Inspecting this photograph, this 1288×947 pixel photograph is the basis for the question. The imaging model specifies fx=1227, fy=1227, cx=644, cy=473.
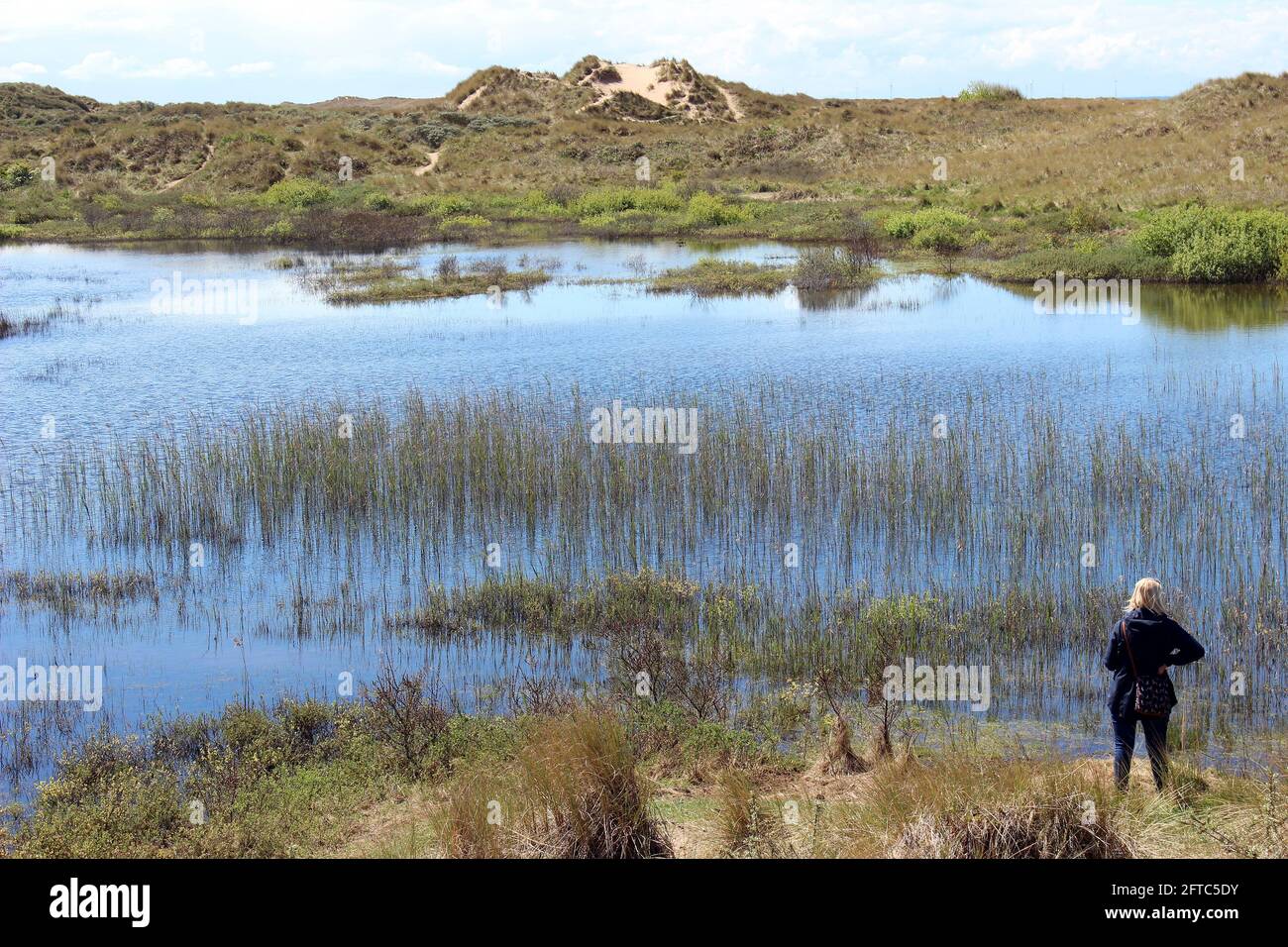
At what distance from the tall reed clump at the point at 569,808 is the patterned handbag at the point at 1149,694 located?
2.94 meters

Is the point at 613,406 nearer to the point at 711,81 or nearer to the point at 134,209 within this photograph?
the point at 134,209

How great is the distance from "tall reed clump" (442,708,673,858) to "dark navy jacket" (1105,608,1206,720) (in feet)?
9.57

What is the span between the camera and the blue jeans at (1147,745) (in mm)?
7277

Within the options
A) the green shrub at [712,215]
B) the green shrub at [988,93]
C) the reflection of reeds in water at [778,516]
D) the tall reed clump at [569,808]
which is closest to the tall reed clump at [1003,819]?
the tall reed clump at [569,808]

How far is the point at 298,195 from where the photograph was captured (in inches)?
2142

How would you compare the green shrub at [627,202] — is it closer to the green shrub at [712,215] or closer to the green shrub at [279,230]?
the green shrub at [712,215]

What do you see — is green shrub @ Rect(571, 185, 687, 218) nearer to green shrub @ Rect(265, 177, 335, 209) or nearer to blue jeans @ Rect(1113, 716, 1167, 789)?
green shrub @ Rect(265, 177, 335, 209)

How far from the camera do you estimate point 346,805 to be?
778cm

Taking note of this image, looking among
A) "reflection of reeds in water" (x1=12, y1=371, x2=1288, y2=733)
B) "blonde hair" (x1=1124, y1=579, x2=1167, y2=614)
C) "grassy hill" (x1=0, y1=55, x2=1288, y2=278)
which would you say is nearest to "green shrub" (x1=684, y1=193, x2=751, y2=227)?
"grassy hill" (x1=0, y1=55, x2=1288, y2=278)

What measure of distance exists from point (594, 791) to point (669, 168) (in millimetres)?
58225

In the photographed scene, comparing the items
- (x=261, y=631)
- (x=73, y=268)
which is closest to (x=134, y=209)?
(x=73, y=268)

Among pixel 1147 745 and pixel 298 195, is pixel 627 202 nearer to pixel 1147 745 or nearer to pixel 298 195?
pixel 298 195

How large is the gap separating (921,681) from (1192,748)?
80.7 inches

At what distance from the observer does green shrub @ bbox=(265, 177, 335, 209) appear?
53969 millimetres
